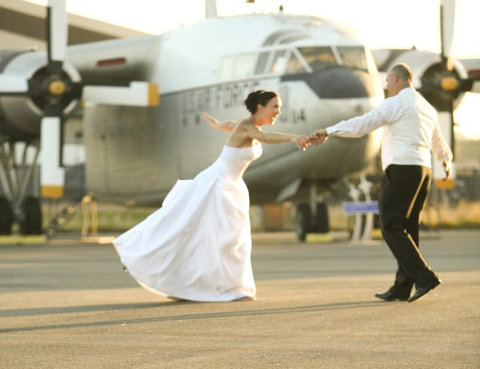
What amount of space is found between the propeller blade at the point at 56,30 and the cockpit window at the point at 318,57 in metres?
5.26

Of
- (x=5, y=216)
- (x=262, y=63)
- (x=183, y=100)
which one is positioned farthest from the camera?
(x=5, y=216)

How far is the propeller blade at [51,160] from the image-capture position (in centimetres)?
2391

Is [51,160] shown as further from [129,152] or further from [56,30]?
[56,30]

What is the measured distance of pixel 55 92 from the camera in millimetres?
24375

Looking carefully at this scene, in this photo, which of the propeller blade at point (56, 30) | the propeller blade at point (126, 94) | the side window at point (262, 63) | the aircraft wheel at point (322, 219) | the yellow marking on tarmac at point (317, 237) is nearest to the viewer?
the side window at point (262, 63)

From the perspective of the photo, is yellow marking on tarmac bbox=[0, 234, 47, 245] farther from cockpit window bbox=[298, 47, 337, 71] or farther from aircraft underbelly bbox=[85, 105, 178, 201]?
cockpit window bbox=[298, 47, 337, 71]

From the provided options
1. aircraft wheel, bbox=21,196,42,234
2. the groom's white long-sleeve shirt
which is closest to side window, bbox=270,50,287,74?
aircraft wheel, bbox=21,196,42,234

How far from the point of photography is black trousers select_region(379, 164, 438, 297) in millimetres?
9902

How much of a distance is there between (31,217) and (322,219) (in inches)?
263

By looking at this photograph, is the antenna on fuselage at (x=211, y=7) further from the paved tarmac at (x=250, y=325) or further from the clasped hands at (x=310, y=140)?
the clasped hands at (x=310, y=140)

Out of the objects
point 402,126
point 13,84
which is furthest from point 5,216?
point 402,126

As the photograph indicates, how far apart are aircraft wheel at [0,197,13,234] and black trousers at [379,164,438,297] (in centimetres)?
1788

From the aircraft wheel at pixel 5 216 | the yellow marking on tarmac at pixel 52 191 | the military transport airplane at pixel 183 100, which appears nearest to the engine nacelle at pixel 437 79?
the military transport airplane at pixel 183 100

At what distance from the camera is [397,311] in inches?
364
